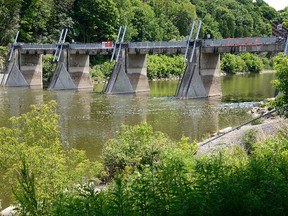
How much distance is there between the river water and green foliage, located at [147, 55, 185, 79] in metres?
30.2

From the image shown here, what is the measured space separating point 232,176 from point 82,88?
179 ft

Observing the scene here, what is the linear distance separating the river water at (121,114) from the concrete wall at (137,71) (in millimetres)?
4332

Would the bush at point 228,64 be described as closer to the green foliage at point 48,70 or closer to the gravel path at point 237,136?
the green foliage at point 48,70

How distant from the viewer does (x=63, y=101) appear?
158ft

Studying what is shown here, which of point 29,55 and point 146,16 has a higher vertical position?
point 146,16

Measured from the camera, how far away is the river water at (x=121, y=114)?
29.9 metres

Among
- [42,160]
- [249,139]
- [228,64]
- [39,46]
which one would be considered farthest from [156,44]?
[228,64]

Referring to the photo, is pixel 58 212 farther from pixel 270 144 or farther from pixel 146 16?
pixel 146 16

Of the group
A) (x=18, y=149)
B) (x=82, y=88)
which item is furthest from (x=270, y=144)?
(x=82, y=88)

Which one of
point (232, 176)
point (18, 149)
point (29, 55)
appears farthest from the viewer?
point (29, 55)

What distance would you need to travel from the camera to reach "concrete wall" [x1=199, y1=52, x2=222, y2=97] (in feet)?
163

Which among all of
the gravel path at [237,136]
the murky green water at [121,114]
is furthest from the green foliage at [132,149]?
the murky green water at [121,114]

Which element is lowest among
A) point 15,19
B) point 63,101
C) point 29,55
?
point 63,101

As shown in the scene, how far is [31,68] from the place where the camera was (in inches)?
2687
